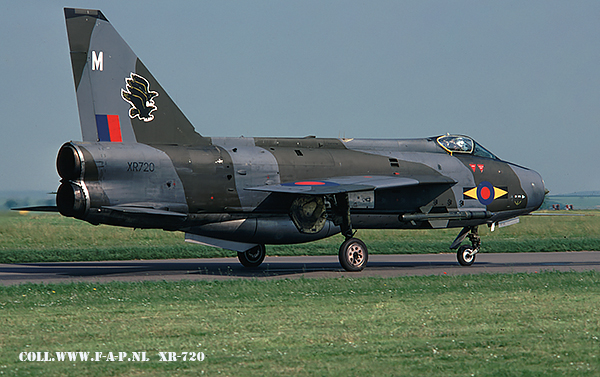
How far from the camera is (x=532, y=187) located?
20938 millimetres

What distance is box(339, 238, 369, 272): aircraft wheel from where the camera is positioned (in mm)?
17344

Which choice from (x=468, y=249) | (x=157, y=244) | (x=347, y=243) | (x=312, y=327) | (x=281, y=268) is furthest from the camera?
(x=157, y=244)

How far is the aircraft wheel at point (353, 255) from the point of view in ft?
56.9

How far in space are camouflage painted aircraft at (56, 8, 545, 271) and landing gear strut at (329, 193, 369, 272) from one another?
0.03 m

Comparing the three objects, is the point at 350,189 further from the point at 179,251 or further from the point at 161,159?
the point at 179,251

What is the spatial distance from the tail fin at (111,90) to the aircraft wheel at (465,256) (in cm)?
939

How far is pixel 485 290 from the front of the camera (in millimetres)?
12922

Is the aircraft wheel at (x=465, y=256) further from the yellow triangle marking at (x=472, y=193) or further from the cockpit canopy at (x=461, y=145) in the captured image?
the cockpit canopy at (x=461, y=145)

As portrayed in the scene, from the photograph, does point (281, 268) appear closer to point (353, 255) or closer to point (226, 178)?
point (353, 255)

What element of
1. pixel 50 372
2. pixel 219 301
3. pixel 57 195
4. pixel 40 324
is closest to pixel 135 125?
pixel 57 195

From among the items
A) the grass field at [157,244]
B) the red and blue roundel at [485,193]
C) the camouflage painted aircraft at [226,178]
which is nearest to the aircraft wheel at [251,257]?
the camouflage painted aircraft at [226,178]

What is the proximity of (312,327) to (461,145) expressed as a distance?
13513mm

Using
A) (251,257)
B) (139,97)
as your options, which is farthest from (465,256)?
(139,97)

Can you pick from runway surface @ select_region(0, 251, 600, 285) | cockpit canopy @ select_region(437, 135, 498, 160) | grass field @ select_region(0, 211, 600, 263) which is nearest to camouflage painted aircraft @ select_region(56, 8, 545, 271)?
cockpit canopy @ select_region(437, 135, 498, 160)
